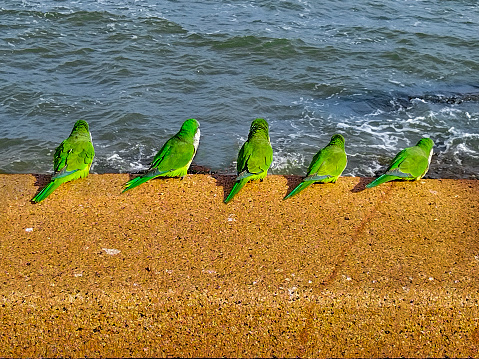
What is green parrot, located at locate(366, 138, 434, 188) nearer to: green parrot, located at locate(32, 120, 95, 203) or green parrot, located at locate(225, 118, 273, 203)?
green parrot, located at locate(225, 118, 273, 203)

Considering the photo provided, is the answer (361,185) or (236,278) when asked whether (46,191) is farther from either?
(361,185)

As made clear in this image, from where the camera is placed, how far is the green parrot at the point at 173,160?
5.08 m

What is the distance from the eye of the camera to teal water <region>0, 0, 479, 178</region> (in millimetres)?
8984

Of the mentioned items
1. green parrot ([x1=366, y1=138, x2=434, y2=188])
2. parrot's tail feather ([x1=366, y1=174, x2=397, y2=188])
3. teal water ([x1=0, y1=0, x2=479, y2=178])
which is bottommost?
teal water ([x1=0, y1=0, x2=479, y2=178])

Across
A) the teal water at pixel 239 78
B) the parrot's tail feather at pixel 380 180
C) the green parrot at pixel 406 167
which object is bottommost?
the teal water at pixel 239 78

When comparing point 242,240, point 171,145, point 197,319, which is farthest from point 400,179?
point 197,319

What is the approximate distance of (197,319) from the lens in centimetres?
379

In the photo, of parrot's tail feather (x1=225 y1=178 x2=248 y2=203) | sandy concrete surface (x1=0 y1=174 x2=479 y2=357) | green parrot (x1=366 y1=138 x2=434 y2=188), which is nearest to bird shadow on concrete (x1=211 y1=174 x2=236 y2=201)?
parrot's tail feather (x1=225 y1=178 x2=248 y2=203)

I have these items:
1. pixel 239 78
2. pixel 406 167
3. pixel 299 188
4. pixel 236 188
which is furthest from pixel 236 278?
pixel 239 78

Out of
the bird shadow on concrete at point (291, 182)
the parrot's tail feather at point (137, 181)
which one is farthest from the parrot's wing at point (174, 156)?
the bird shadow on concrete at point (291, 182)

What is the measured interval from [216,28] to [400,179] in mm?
10524

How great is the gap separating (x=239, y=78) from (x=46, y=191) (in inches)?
297

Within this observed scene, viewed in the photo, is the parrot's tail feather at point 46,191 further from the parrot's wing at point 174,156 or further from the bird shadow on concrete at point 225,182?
the bird shadow on concrete at point 225,182

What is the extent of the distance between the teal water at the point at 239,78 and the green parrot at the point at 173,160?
2.78 metres
